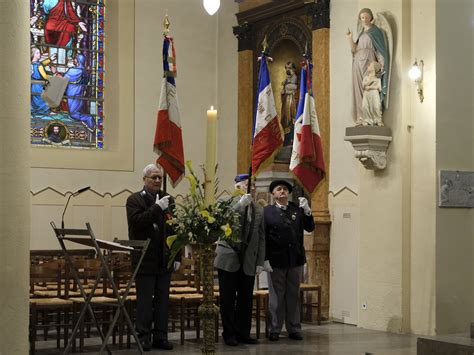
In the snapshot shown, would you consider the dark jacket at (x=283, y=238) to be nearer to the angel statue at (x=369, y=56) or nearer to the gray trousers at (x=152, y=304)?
the gray trousers at (x=152, y=304)

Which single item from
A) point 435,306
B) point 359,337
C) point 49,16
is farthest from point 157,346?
point 49,16

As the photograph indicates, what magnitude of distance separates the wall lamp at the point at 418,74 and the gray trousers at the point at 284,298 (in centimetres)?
251

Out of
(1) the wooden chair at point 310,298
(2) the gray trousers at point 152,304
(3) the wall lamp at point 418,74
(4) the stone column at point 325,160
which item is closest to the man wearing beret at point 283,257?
(1) the wooden chair at point 310,298

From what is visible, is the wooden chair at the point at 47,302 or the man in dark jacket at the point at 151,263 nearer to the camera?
the wooden chair at the point at 47,302

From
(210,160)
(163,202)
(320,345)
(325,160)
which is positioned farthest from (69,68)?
(210,160)

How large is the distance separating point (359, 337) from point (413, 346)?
962 millimetres

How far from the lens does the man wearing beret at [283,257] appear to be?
980cm

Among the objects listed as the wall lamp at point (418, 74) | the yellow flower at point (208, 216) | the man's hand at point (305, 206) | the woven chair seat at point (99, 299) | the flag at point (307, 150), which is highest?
the wall lamp at point (418, 74)

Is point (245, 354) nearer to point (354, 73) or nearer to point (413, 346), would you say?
point (413, 346)

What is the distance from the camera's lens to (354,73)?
A: 35.6 feet

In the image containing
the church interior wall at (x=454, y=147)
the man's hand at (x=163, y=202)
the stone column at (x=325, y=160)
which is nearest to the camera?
the man's hand at (x=163, y=202)

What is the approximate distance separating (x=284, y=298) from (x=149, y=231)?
2.01 m

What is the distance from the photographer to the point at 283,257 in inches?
386

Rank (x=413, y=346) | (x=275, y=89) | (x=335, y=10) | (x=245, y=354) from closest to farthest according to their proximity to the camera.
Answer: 1. (x=245, y=354)
2. (x=413, y=346)
3. (x=335, y=10)
4. (x=275, y=89)
